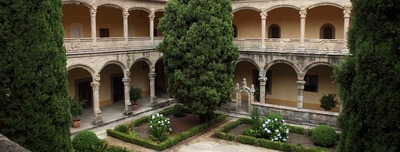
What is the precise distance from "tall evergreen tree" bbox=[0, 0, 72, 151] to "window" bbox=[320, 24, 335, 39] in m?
18.8

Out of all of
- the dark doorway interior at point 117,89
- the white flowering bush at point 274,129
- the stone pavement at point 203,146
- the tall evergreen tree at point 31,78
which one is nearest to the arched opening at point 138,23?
the dark doorway interior at point 117,89

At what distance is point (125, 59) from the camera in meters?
21.6

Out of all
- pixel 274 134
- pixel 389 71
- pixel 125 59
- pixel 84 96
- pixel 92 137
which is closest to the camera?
pixel 389 71

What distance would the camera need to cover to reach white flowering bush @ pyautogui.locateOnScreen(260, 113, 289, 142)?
53.6 feet

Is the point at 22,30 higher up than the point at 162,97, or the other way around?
the point at 22,30

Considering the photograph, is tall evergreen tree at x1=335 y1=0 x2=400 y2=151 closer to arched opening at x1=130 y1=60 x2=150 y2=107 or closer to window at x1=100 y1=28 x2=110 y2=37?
window at x1=100 y1=28 x2=110 y2=37

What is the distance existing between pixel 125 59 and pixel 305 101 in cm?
1326

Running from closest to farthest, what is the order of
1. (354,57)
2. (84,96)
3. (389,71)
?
1. (389,71)
2. (354,57)
3. (84,96)

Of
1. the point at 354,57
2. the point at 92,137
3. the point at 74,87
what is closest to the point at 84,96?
the point at 74,87

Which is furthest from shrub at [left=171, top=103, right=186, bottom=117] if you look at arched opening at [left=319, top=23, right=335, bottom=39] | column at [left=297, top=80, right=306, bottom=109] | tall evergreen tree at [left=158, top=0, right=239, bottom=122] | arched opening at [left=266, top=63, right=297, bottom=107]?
arched opening at [left=319, top=23, right=335, bottom=39]

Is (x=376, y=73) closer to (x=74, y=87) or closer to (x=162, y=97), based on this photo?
(x=74, y=87)

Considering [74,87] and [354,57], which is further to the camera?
[74,87]

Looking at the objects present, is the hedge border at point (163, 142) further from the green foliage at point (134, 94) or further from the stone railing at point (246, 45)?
the stone railing at point (246, 45)

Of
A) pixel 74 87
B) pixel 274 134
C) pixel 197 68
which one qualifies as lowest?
pixel 274 134
